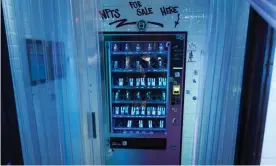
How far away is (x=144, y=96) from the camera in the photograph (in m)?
2.05

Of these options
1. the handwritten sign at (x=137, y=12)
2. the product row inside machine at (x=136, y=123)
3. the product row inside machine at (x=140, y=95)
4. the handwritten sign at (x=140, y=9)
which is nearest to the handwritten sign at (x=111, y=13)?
the handwritten sign at (x=137, y=12)

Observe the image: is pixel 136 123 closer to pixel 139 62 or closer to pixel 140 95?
pixel 140 95

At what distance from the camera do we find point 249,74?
4.04ft

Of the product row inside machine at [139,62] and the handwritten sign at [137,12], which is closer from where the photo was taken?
the handwritten sign at [137,12]

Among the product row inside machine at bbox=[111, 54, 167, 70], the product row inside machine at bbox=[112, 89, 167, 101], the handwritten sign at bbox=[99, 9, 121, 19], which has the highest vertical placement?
the handwritten sign at bbox=[99, 9, 121, 19]

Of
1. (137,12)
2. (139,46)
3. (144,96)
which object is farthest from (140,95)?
(137,12)

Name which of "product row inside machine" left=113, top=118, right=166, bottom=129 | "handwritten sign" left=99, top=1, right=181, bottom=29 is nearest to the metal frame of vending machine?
"product row inside machine" left=113, top=118, right=166, bottom=129

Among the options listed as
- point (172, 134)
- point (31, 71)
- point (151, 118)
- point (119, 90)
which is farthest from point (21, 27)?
point (172, 134)

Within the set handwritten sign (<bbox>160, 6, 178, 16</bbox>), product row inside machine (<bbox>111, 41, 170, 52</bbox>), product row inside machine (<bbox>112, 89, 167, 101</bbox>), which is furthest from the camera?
product row inside machine (<bbox>112, 89, 167, 101</bbox>)

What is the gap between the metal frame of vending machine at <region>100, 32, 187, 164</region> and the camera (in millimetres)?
1796

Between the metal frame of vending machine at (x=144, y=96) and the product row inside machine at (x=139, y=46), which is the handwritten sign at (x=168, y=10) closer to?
the metal frame of vending machine at (x=144, y=96)

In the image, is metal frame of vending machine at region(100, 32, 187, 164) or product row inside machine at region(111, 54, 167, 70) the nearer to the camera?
metal frame of vending machine at region(100, 32, 187, 164)

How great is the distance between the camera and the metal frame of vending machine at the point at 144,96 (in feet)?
5.89

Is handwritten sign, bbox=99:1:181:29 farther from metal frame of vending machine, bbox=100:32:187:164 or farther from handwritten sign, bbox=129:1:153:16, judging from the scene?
metal frame of vending machine, bbox=100:32:187:164
